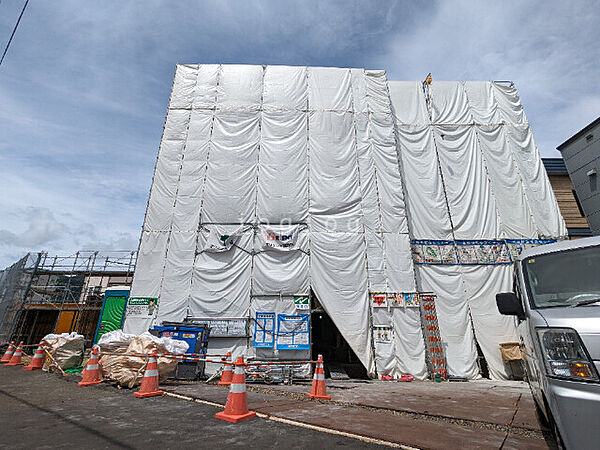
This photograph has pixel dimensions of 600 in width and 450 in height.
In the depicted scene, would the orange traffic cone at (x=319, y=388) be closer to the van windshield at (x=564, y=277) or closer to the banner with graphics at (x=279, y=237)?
the van windshield at (x=564, y=277)

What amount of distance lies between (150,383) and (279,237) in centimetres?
649

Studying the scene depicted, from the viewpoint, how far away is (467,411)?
4.69 metres

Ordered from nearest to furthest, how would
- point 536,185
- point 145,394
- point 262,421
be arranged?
1. point 262,421
2. point 145,394
3. point 536,185

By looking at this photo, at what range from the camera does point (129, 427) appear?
3467 mm

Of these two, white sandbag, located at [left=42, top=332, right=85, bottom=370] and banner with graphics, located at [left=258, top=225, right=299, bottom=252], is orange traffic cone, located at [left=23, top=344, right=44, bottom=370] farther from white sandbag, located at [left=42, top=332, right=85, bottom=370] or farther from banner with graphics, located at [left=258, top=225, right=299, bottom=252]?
banner with graphics, located at [left=258, top=225, right=299, bottom=252]

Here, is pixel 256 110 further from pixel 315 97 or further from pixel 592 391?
pixel 592 391

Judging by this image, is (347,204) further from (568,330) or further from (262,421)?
(568,330)

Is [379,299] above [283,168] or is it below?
below

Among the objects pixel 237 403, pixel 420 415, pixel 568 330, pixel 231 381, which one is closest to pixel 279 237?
pixel 231 381

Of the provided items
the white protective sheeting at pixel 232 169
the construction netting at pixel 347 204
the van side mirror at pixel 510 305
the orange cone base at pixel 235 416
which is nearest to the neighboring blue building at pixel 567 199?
the construction netting at pixel 347 204

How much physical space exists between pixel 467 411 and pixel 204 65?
51.9 ft

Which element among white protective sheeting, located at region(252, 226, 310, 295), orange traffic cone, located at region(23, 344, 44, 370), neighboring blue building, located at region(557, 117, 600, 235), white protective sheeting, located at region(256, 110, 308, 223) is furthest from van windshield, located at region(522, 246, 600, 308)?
neighboring blue building, located at region(557, 117, 600, 235)

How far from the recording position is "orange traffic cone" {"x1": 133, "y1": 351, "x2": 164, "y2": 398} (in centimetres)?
514

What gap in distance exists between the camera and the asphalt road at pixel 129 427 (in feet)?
9.78
